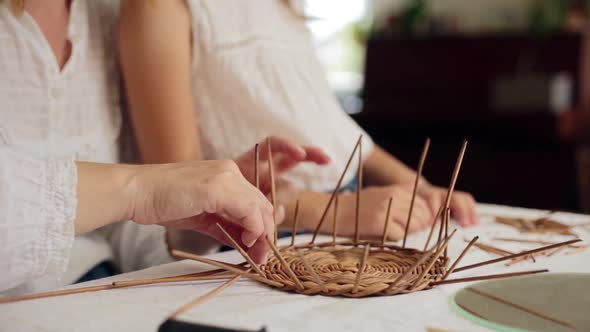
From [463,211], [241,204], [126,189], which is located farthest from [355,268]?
[463,211]

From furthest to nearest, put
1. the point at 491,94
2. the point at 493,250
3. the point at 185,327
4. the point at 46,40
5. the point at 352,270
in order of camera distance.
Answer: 1. the point at 491,94
2. the point at 46,40
3. the point at 493,250
4. the point at 352,270
5. the point at 185,327

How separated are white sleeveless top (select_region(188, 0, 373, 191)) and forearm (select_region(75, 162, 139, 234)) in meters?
0.43

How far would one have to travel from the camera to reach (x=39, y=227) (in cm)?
58

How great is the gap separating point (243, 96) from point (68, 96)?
10.7 inches

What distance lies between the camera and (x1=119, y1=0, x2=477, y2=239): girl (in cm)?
93

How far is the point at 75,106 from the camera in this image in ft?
2.99

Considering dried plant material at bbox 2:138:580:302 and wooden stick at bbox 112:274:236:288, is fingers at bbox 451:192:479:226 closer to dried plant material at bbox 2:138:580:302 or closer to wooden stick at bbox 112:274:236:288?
dried plant material at bbox 2:138:580:302

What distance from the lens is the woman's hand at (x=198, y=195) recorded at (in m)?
Result: 0.63

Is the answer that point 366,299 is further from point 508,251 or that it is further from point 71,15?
point 71,15

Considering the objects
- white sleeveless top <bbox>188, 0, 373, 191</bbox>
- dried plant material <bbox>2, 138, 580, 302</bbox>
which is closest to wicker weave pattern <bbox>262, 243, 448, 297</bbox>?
dried plant material <bbox>2, 138, 580, 302</bbox>

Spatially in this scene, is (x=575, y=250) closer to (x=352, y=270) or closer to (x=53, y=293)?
(x=352, y=270)

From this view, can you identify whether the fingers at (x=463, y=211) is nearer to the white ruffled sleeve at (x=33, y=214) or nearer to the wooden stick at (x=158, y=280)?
the wooden stick at (x=158, y=280)

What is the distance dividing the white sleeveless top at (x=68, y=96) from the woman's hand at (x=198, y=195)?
0.67ft

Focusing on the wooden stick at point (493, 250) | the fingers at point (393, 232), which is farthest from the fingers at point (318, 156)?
the wooden stick at point (493, 250)
